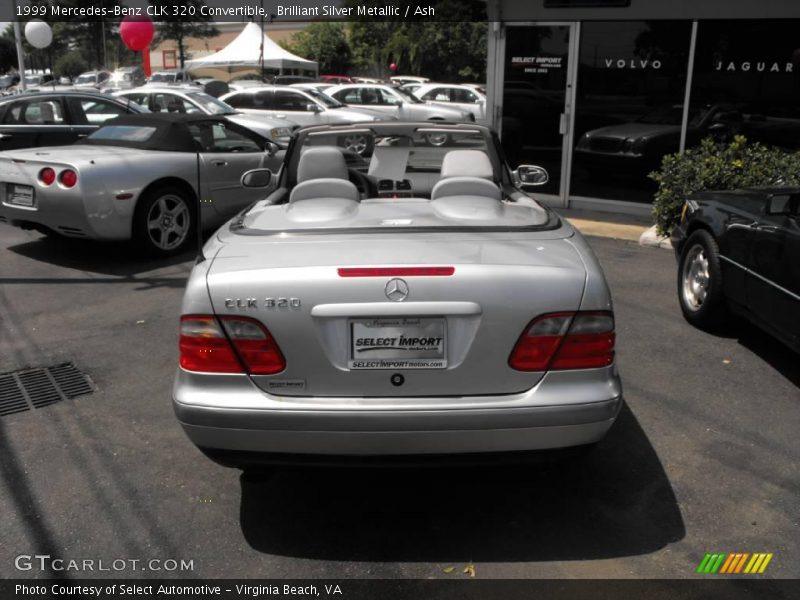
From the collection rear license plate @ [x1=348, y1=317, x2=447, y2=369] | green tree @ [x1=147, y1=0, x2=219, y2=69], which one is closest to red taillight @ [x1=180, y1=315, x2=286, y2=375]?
rear license plate @ [x1=348, y1=317, x2=447, y2=369]

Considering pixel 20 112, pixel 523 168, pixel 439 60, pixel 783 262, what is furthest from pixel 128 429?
pixel 439 60

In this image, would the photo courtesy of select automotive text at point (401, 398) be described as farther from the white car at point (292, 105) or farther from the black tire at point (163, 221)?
the white car at point (292, 105)

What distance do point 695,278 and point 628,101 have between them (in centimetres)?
478

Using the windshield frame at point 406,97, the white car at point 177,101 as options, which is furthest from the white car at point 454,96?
the white car at point 177,101

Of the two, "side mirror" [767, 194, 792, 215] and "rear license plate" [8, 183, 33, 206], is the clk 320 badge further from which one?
"rear license plate" [8, 183, 33, 206]

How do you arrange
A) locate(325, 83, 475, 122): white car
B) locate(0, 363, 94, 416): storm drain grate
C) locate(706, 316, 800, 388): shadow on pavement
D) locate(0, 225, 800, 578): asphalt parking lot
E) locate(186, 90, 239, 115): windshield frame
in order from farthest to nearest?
locate(325, 83, 475, 122): white car < locate(186, 90, 239, 115): windshield frame < locate(706, 316, 800, 388): shadow on pavement < locate(0, 363, 94, 416): storm drain grate < locate(0, 225, 800, 578): asphalt parking lot

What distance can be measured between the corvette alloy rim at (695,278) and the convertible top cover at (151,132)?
483cm

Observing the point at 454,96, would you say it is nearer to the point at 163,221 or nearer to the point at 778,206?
the point at 163,221

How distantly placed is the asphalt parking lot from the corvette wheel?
2701 millimetres

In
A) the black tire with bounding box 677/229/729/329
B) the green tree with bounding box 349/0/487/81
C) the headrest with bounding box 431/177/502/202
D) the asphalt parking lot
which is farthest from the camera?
the green tree with bounding box 349/0/487/81

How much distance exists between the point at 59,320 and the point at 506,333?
170 inches

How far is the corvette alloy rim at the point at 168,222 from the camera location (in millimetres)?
7672

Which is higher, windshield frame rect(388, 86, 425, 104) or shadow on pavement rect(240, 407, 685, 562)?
windshield frame rect(388, 86, 425, 104)

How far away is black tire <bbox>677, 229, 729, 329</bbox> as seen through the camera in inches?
216
